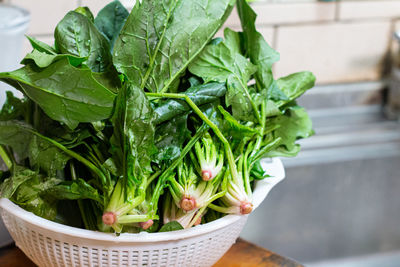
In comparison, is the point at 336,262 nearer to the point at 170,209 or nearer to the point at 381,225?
the point at 381,225

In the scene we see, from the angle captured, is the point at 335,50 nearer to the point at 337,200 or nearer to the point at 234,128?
the point at 337,200

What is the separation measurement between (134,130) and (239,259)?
29cm

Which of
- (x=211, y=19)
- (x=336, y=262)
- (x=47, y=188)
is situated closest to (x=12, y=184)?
(x=47, y=188)

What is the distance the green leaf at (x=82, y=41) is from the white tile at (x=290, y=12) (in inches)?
29.0

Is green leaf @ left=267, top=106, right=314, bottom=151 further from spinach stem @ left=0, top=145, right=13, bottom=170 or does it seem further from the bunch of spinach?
spinach stem @ left=0, top=145, right=13, bottom=170

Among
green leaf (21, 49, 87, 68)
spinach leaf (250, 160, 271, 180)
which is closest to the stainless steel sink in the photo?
spinach leaf (250, 160, 271, 180)

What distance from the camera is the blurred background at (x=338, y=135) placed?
1.26m

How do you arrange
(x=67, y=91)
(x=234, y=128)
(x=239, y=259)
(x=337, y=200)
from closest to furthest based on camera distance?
(x=67, y=91), (x=234, y=128), (x=239, y=259), (x=337, y=200)

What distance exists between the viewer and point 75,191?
0.56 metres

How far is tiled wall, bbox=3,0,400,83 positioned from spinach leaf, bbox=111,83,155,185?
0.81 meters

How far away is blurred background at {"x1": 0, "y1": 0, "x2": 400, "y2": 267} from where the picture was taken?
4.15 feet

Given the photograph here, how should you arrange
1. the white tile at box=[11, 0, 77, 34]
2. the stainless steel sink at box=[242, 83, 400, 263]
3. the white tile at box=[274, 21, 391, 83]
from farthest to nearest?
the white tile at box=[274, 21, 391, 83]
the stainless steel sink at box=[242, 83, 400, 263]
the white tile at box=[11, 0, 77, 34]

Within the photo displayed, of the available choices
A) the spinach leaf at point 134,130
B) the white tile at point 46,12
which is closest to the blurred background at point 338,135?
the white tile at point 46,12

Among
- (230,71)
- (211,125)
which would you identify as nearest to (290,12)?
(230,71)
